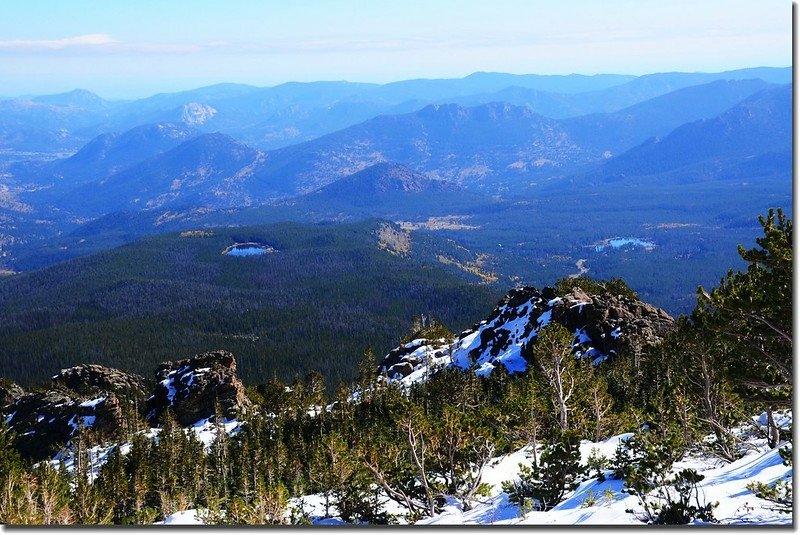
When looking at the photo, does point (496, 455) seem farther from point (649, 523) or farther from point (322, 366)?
point (322, 366)

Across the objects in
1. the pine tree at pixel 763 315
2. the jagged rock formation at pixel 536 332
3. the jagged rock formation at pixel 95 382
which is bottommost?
the jagged rock formation at pixel 95 382

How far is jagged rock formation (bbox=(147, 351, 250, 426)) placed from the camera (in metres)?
103

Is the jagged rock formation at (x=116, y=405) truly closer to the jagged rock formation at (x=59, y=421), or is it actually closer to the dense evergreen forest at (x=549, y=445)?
the jagged rock formation at (x=59, y=421)

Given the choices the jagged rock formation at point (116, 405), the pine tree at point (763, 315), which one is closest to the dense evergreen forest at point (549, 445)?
the pine tree at point (763, 315)

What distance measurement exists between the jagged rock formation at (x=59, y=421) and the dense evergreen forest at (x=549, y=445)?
103 ft

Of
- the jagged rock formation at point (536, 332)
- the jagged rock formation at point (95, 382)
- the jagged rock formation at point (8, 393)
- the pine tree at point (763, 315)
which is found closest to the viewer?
the pine tree at point (763, 315)

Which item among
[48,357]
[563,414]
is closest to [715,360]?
[563,414]

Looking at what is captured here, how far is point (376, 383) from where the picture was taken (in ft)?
339

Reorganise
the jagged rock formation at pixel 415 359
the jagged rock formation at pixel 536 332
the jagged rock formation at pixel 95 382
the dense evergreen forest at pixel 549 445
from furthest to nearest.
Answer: the jagged rock formation at pixel 95 382 < the jagged rock formation at pixel 415 359 < the jagged rock formation at pixel 536 332 < the dense evergreen forest at pixel 549 445

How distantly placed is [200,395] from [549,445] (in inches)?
3212

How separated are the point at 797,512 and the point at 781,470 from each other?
435cm

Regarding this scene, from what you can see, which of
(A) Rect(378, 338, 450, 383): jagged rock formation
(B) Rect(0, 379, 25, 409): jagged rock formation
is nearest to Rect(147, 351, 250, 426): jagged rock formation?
(B) Rect(0, 379, 25, 409): jagged rock formation

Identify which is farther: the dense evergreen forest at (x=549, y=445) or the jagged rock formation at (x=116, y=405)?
the jagged rock formation at (x=116, y=405)

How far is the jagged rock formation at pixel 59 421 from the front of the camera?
9791 centimetres
